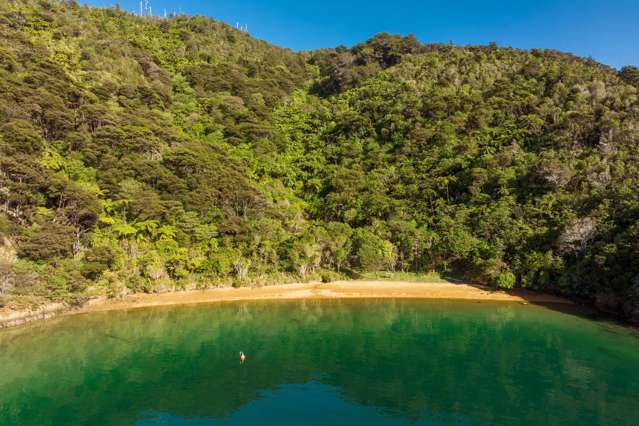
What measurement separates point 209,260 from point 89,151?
2173 centimetres

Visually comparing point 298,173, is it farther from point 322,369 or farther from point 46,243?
point 322,369

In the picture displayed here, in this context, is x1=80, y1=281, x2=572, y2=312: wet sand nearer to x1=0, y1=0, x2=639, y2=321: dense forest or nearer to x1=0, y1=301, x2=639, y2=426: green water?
x1=0, y1=0, x2=639, y2=321: dense forest

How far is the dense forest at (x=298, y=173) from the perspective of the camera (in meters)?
36.8

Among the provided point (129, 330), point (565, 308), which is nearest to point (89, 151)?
point (129, 330)

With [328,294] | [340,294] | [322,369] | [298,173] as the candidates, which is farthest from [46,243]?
[298,173]

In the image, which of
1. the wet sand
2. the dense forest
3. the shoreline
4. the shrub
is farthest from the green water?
the dense forest

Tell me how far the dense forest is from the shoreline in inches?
53.1

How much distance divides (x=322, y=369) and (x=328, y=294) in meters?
18.3

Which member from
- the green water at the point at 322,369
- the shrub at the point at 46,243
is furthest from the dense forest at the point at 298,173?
the green water at the point at 322,369

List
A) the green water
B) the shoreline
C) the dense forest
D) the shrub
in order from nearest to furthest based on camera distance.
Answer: the green water < the shrub < the dense forest < the shoreline

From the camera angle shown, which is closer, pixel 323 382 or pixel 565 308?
pixel 323 382

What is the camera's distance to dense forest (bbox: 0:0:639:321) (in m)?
36.8

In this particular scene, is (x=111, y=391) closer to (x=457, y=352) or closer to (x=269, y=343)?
(x=269, y=343)

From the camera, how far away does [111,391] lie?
20547 millimetres
